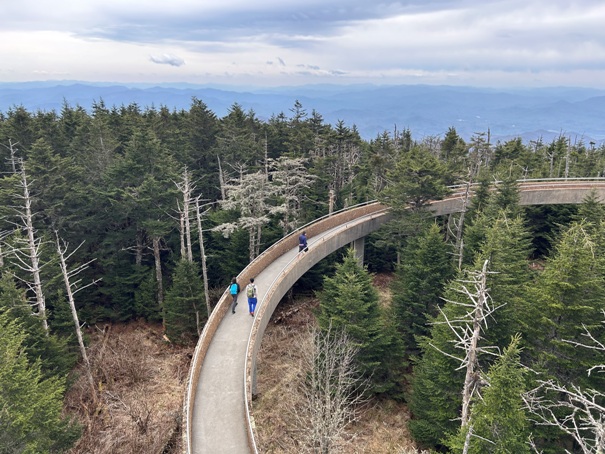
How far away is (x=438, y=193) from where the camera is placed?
93.9 ft

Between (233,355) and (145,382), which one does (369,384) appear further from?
(145,382)

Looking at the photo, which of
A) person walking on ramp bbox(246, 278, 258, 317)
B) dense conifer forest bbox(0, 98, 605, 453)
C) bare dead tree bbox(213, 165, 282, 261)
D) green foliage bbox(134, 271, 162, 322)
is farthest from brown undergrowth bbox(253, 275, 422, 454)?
green foliage bbox(134, 271, 162, 322)

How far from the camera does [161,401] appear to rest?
21.2 meters

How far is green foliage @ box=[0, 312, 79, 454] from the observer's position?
11211mm

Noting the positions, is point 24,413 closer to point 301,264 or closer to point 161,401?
point 161,401

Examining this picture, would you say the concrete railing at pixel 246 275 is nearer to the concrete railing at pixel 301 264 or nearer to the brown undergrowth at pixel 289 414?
the concrete railing at pixel 301 264

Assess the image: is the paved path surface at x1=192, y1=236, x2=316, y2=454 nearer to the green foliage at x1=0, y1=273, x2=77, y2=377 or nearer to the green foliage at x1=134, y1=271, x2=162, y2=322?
the green foliage at x1=0, y1=273, x2=77, y2=377

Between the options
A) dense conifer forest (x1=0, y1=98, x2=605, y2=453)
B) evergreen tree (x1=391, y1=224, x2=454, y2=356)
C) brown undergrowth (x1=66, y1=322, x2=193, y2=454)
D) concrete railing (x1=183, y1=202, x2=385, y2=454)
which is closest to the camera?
dense conifer forest (x1=0, y1=98, x2=605, y2=453)

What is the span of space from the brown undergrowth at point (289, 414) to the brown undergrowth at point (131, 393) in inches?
172

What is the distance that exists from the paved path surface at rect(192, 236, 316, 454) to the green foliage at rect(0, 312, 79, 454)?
4718 millimetres

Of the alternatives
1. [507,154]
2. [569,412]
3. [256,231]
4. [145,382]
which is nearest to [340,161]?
[256,231]

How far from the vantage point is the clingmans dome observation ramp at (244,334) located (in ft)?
45.1

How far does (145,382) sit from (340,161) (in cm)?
2890

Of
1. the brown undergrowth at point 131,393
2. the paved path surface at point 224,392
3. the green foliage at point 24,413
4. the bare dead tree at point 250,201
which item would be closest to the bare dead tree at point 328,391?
the paved path surface at point 224,392
